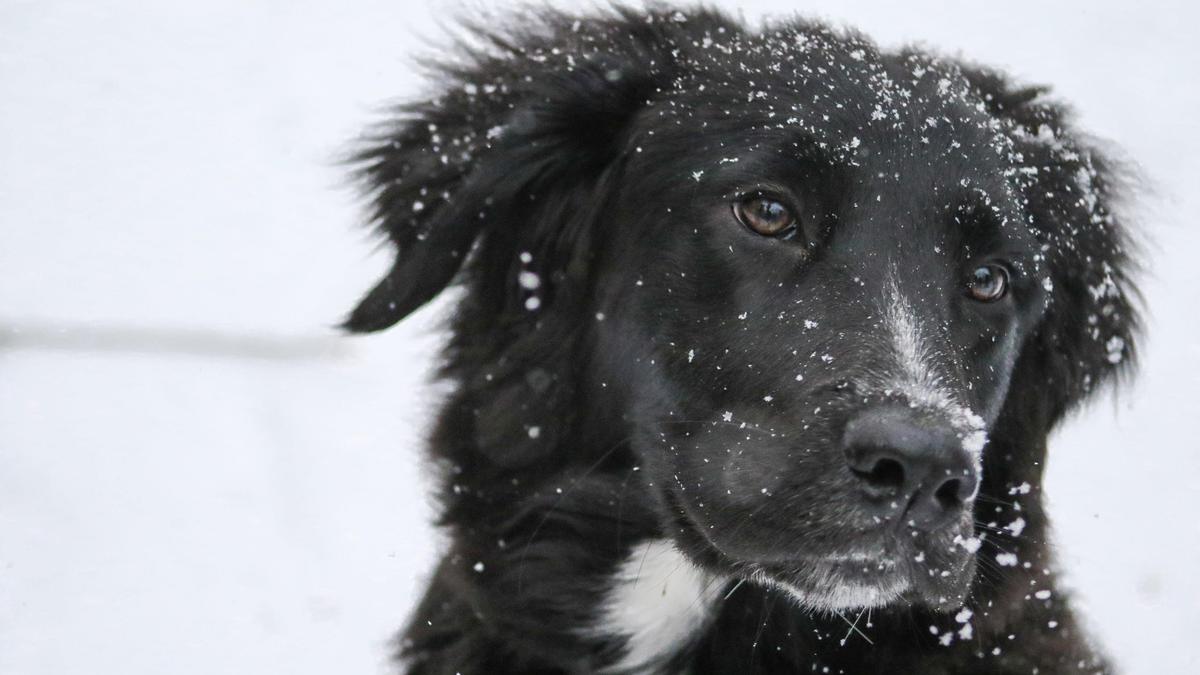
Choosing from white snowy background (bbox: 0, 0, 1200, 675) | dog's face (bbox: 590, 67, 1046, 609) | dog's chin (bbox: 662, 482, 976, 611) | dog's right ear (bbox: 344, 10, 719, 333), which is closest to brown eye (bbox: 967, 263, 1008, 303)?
dog's face (bbox: 590, 67, 1046, 609)

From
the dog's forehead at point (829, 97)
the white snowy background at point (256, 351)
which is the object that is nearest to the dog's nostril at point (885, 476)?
the dog's forehead at point (829, 97)

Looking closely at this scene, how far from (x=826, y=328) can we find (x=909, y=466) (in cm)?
45

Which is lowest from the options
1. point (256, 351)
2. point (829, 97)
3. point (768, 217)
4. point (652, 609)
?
point (256, 351)

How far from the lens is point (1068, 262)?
132 inches

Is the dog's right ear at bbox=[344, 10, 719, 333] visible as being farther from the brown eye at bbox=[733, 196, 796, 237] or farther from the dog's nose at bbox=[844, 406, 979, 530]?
the dog's nose at bbox=[844, 406, 979, 530]

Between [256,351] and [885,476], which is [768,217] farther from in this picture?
[256,351]

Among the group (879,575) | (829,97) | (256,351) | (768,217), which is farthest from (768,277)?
(256,351)

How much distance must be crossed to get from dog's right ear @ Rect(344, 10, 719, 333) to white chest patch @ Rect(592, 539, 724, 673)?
2.94 ft

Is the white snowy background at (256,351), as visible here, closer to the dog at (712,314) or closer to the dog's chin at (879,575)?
the dog at (712,314)

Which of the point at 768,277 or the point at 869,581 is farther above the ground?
the point at 768,277

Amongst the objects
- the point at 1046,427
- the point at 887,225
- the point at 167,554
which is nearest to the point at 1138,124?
the point at 1046,427

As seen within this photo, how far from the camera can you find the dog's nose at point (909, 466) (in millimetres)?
2324

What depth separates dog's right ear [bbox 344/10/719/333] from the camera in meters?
3.10

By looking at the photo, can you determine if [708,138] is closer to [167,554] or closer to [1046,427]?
[1046,427]
